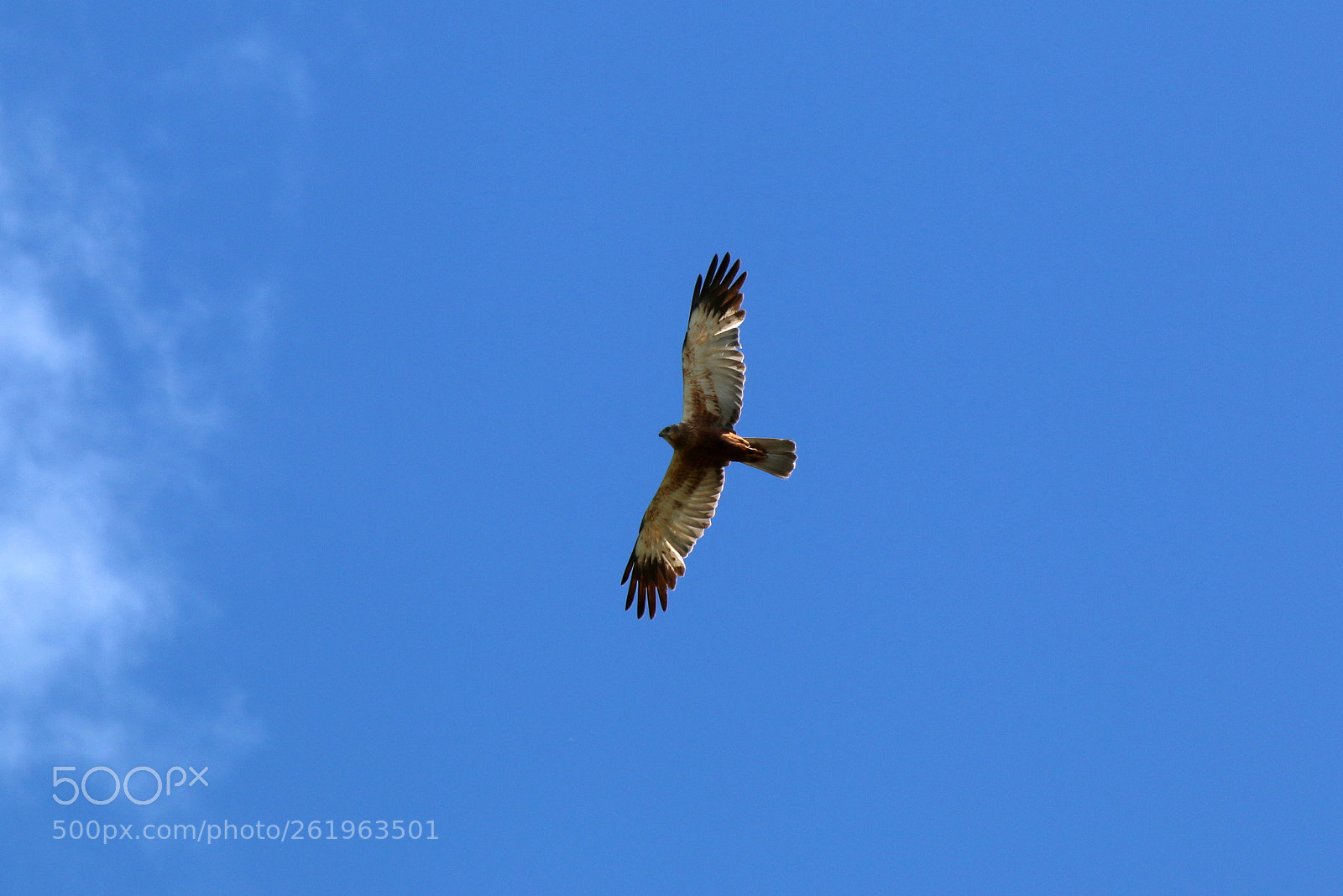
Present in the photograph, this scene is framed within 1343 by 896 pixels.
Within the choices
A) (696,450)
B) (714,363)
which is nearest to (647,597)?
(696,450)

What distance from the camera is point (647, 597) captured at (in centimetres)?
1994

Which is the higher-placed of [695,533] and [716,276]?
[716,276]

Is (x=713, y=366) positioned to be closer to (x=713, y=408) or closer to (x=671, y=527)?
(x=713, y=408)

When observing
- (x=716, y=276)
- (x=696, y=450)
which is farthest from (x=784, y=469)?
(x=716, y=276)

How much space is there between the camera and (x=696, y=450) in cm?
1884

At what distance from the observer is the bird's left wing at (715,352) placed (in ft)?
60.4

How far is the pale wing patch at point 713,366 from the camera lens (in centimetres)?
1841

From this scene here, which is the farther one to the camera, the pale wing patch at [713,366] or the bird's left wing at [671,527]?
the bird's left wing at [671,527]

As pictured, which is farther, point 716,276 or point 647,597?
point 647,597

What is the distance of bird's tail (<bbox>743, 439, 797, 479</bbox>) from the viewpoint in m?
18.4

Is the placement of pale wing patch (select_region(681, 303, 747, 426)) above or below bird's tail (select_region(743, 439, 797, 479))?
above

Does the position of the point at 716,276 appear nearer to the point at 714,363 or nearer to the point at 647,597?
the point at 714,363

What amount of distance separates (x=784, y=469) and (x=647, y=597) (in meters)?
3.01

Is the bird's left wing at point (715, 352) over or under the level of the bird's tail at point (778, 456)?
over
